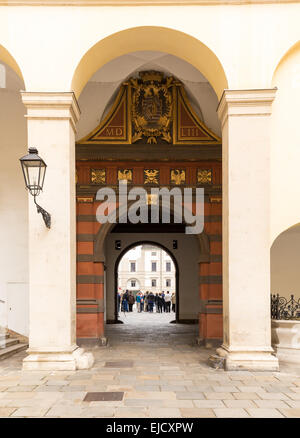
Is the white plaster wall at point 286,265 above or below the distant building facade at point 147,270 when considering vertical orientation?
above

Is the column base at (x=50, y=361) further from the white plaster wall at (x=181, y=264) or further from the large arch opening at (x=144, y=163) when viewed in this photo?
the white plaster wall at (x=181, y=264)

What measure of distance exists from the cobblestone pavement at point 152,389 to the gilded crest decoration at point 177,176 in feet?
13.8

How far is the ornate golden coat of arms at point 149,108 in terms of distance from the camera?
35.2ft

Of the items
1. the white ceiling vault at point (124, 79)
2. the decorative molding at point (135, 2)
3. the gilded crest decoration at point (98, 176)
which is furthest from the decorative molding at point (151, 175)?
the decorative molding at point (135, 2)

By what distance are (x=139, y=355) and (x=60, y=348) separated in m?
2.26

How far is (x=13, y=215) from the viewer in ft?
34.8

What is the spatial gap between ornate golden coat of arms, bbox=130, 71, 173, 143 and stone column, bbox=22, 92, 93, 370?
3.52m

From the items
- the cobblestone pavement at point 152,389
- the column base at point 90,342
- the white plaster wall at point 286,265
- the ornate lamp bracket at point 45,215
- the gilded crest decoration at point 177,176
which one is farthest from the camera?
the gilded crest decoration at point 177,176

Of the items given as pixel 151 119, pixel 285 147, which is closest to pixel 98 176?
pixel 151 119

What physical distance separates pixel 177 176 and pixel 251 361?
5178mm

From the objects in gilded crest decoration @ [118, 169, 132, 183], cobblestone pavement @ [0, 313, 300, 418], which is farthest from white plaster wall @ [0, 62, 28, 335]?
gilded crest decoration @ [118, 169, 132, 183]

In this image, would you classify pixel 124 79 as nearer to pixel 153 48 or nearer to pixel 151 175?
pixel 151 175

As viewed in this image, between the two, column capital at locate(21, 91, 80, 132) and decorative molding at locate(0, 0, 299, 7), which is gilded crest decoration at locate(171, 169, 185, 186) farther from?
decorative molding at locate(0, 0, 299, 7)

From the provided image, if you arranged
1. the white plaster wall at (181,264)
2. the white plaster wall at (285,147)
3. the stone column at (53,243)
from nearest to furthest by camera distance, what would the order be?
1. the stone column at (53,243)
2. the white plaster wall at (285,147)
3. the white plaster wall at (181,264)
